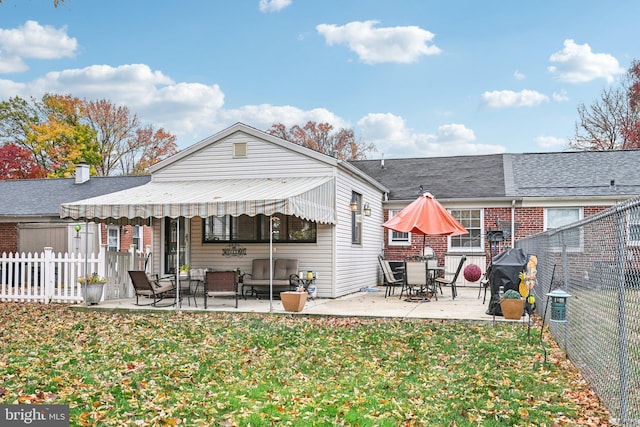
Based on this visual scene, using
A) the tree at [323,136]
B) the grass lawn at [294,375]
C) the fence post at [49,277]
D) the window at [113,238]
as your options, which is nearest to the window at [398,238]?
the grass lawn at [294,375]

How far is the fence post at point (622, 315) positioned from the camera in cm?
449

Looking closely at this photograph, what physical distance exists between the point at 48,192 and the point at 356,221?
13.5m

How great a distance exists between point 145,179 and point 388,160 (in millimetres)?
9878

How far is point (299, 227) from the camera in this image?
14.9 metres

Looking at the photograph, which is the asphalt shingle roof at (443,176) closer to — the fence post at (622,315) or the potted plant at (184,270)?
the potted plant at (184,270)

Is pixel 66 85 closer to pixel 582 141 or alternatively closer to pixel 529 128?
pixel 529 128

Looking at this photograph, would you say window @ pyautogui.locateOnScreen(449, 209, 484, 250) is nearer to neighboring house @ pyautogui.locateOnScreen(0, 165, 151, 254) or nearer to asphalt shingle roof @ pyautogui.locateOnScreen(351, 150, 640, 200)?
asphalt shingle roof @ pyautogui.locateOnScreen(351, 150, 640, 200)

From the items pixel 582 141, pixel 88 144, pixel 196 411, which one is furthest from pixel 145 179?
pixel 582 141

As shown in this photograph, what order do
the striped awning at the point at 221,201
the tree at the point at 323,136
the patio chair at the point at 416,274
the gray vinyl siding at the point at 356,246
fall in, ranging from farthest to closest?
the tree at the point at 323,136 → the gray vinyl siding at the point at 356,246 → the patio chair at the point at 416,274 → the striped awning at the point at 221,201

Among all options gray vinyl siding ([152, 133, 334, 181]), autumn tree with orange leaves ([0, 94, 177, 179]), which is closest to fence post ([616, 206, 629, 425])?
gray vinyl siding ([152, 133, 334, 181])

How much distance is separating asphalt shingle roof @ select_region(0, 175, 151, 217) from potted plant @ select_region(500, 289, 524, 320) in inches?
641

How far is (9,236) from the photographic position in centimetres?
2231

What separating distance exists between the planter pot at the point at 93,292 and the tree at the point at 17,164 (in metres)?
25.5

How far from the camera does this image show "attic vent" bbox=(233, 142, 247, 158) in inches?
602
